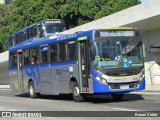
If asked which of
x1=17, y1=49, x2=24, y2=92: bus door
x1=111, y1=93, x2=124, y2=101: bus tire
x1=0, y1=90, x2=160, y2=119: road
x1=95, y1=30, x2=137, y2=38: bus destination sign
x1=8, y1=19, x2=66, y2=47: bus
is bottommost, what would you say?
x1=0, y1=90, x2=160, y2=119: road

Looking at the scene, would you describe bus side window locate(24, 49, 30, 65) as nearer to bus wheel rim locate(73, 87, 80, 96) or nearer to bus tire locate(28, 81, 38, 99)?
bus tire locate(28, 81, 38, 99)

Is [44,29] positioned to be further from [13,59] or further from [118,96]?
[118,96]

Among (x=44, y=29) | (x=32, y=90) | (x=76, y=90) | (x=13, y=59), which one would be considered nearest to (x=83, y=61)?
(x=76, y=90)

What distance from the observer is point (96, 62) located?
55.3 feet

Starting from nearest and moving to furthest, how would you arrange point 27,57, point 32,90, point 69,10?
point 32,90, point 27,57, point 69,10

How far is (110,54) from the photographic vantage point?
55.2 feet

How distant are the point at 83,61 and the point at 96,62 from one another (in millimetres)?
1149

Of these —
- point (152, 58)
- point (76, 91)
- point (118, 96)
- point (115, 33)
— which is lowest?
point (118, 96)

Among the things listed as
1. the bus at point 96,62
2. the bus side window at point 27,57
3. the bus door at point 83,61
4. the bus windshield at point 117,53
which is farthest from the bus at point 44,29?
the bus windshield at point 117,53

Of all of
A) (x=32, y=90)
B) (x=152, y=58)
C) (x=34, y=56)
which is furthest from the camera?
(x=152, y=58)

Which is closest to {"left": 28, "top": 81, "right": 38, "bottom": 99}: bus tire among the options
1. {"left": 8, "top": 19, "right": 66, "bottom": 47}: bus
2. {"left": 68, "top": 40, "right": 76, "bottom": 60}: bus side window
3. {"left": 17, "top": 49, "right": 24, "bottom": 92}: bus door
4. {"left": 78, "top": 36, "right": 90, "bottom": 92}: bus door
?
{"left": 17, "top": 49, "right": 24, "bottom": 92}: bus door

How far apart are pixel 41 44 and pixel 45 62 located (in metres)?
1.07

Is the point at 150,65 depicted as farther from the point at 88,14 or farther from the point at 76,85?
the point at 88,14

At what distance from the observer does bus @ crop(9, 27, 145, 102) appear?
55.2ft
